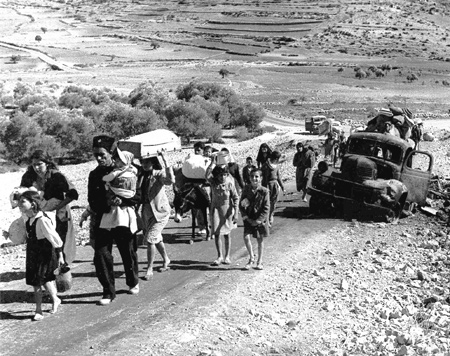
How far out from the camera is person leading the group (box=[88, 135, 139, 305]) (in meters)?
8.43

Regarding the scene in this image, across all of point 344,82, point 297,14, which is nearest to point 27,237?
point 344,82

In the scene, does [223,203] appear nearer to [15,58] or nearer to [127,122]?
[127,122]

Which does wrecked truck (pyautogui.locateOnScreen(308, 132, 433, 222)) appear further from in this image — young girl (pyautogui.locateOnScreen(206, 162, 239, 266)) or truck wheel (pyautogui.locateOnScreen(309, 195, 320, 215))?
young girl (pyautogui.locateOnScreen(206, 162, 239, 266))

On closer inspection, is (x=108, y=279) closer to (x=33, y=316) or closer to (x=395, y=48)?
(x=33, y=316)

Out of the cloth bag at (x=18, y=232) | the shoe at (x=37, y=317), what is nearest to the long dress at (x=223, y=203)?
the cloth bag at (x=18, y=232)

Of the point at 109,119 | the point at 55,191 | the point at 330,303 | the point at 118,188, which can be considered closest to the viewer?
the point at 118,188

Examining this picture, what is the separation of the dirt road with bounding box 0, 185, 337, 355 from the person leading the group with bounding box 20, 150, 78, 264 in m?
0.78

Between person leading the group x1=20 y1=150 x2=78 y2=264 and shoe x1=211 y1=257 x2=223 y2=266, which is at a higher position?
person leading the group x1=20 y1=150 x2=78 y2=264

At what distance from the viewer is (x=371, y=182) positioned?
1416cm

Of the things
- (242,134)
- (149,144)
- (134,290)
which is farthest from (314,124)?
(134,290)

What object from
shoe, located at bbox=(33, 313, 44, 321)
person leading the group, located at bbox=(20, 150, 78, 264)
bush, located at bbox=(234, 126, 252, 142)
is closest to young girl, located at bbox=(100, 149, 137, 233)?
person leading the group, located at bbox=(20, 150, 78, 264)

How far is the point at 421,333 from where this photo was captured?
9.14 metres

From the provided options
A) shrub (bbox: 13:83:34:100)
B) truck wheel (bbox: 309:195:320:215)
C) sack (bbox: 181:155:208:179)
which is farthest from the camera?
shrub (bbox: 13:83:34:100)

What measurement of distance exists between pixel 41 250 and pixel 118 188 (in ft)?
3.94
